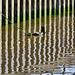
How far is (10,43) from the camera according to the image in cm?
3666

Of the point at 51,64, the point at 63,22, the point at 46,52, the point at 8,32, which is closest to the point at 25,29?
the point at 8,32

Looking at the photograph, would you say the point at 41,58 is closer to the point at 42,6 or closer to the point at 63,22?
the point at 63,22

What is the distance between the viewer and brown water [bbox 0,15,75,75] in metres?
27.3

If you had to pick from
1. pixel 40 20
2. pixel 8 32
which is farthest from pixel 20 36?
pixel 40 20

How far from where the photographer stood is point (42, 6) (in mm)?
57125

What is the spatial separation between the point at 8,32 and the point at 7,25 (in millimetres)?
4916

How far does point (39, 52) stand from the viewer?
32469 mm

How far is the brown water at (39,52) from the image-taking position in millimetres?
27281

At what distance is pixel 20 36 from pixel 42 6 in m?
17.4

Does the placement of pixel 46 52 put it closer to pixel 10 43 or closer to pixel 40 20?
pixel 10 43

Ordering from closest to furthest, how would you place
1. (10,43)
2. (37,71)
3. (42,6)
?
(37,71) < (10,43) < (42,6)

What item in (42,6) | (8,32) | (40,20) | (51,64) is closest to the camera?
(51,64)

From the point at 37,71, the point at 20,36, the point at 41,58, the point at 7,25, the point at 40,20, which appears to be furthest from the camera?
the point at 40,20

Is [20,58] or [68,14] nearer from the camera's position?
[20,58]
